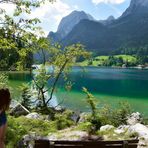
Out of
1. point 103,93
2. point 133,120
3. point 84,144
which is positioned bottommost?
point 103,93

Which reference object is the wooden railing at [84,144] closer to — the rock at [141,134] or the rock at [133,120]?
the rock at [141,134]

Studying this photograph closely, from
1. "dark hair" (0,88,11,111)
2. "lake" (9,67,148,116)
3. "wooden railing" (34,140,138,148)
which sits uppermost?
"dark hair" (0,88,11,111)

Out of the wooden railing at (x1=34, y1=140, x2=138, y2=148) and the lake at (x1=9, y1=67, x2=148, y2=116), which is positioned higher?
the wooden railing at (x1=34, y1=140, x2=138, y2=148)

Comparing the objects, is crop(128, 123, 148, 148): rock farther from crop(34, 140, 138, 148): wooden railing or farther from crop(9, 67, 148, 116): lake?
crop(9, 67, 148, 116): lake

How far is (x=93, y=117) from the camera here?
778 inches

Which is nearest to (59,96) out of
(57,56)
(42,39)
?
(57,56)

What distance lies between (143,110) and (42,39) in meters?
30.8

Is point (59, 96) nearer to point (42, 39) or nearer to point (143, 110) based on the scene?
point (143, 110)

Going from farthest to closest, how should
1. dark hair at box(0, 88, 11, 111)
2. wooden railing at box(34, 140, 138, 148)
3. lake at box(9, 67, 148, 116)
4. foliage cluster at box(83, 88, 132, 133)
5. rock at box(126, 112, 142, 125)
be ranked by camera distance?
lake at box(9, 67, 148, 116)
rock at box(126, 112, 142, 125)
foliage cluster at box(83, 88, 132, 133)
wooden railing at box(34, 140, 138, 148)
dark hair at box(0, 88, 11, 111)

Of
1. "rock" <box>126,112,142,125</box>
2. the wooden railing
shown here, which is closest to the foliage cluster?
"rock" <box>126,112,142,125</box>

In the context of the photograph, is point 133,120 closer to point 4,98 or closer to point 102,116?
point 102,116

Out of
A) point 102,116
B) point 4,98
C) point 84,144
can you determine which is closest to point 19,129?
point 84,144

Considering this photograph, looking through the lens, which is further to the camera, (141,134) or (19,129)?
(141,134)

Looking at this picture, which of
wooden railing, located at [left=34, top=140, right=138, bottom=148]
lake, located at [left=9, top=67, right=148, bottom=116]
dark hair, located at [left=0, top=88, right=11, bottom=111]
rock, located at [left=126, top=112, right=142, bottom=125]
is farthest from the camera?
lake, located at [left=9, top=67, right=148, bottom=116]
